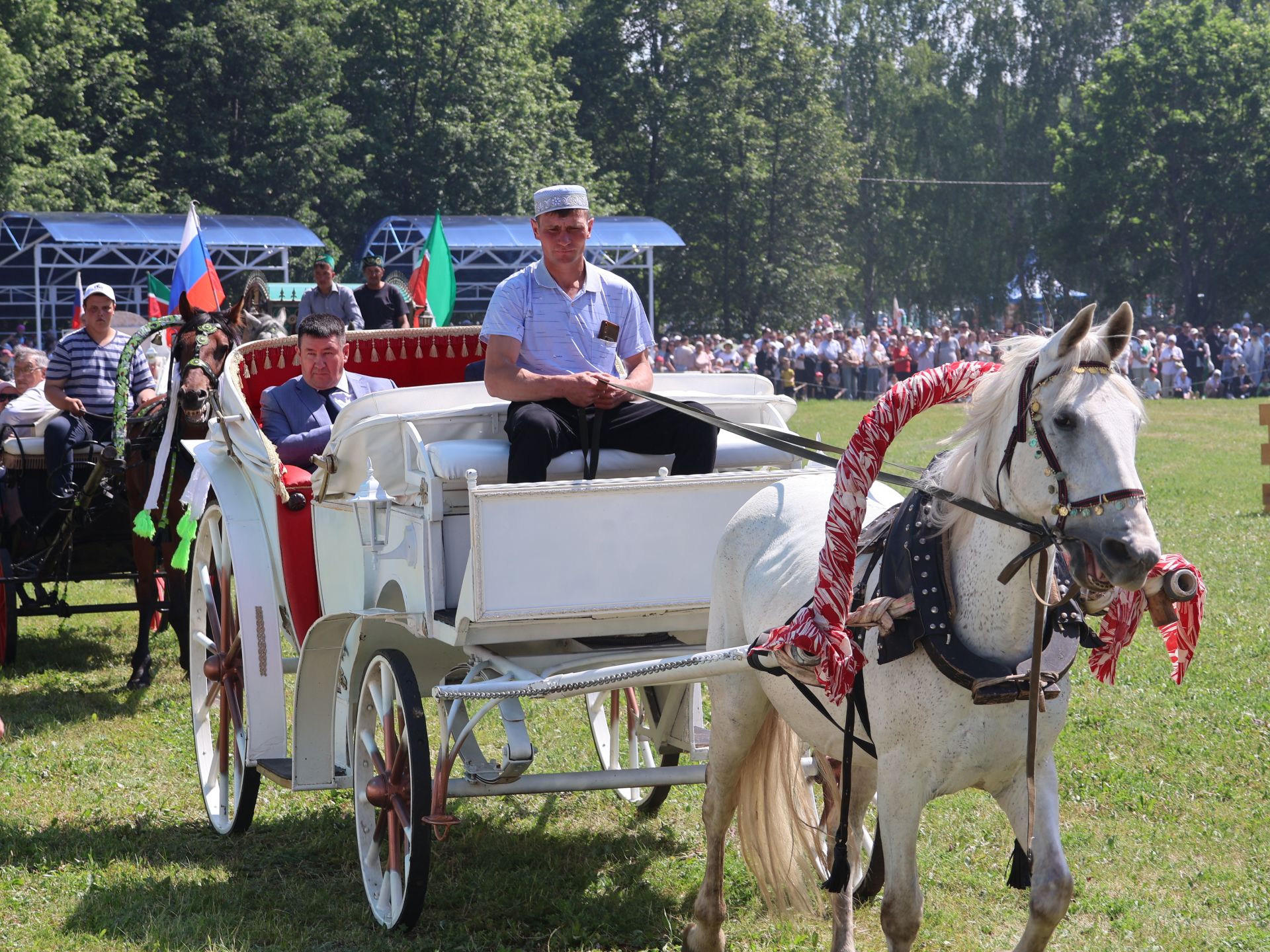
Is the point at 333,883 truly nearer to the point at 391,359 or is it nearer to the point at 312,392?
the point at 312,392

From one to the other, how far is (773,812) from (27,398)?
669cm

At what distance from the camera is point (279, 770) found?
16.8ft

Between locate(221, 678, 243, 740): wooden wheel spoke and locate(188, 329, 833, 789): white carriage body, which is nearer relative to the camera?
locate(188, 329, 833, 789): white carriage body

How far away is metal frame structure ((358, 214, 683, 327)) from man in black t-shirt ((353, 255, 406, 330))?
1991cm

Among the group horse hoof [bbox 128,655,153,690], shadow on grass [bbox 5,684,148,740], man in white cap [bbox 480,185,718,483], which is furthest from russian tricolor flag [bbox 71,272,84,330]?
man in white cap [bbox 480,185,718,483]

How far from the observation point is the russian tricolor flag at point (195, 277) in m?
8.88

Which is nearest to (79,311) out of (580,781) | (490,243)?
(490,243)

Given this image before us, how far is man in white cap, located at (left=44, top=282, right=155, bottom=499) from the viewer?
8.51 metres

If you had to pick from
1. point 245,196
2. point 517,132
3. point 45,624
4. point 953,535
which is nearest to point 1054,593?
point 953,535

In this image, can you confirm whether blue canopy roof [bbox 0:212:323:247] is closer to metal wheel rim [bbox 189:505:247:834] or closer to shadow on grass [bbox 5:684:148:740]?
shadow on grass [bbox 5:684:148:740]

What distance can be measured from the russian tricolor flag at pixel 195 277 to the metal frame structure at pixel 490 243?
77.4 feet

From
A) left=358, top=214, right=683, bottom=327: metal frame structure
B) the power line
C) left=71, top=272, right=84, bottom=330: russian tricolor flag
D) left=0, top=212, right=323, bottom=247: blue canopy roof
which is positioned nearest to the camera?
left=71, top=272, right=84, bottom=330: russian tricolor flag

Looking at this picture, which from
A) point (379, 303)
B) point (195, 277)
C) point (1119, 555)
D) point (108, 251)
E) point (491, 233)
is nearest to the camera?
point (1119, 555)

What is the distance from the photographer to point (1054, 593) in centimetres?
338
